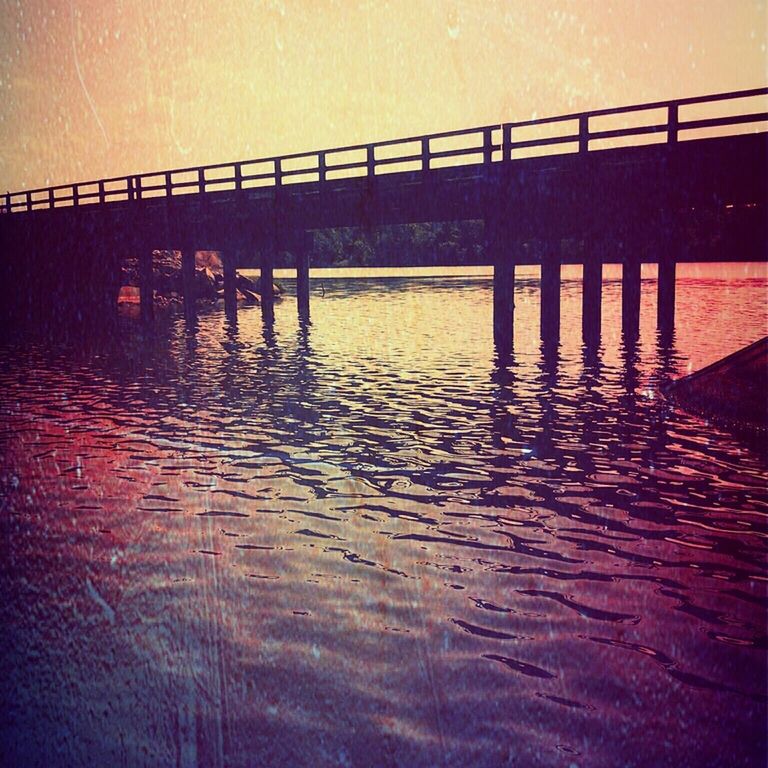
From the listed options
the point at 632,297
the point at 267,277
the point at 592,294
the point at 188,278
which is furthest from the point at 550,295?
the point at 188,278

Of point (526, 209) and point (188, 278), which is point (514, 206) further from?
point (188, 278)

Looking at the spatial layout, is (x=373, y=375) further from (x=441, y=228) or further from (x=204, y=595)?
(x=441, y=228)

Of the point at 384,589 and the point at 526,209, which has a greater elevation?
the point at 526,209

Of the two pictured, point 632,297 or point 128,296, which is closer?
point 632,297

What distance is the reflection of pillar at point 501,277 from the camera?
→ 1928 centimetres

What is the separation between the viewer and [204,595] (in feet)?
18.0

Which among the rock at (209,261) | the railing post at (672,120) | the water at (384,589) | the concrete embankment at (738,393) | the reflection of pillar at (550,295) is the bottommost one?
the water at (384,589)

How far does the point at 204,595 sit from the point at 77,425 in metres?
7.44

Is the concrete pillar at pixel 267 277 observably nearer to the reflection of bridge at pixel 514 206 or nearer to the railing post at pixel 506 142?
the reflection of bridge at pixel 514 206

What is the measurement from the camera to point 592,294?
22.2 meters

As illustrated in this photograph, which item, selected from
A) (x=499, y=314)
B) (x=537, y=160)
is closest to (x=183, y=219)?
(x=499, y=314)

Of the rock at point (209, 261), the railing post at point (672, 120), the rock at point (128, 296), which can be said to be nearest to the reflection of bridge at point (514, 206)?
the railing post at point (672, 120)

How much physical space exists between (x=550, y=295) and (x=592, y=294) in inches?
45.4

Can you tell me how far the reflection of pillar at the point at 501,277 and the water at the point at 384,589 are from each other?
24.8 ft
